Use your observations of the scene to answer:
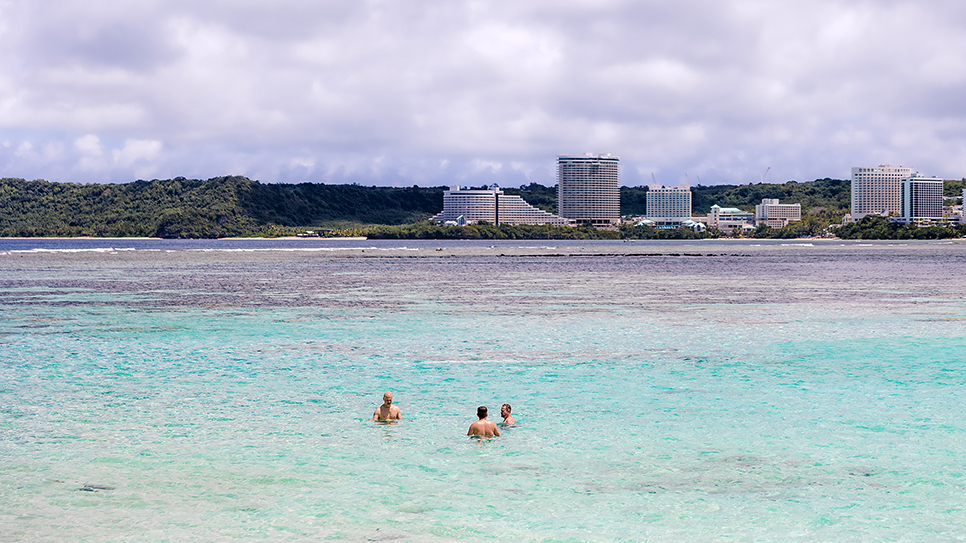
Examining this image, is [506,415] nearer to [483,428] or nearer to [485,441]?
[483,428]

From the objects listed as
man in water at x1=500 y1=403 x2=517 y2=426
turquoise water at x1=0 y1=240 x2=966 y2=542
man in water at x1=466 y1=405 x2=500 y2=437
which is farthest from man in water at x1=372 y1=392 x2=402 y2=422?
man in water at x1=500 y1=403 x2=517 y2=426

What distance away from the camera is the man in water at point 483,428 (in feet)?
71.2

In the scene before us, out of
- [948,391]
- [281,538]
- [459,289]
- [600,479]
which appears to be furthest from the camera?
[459,289]

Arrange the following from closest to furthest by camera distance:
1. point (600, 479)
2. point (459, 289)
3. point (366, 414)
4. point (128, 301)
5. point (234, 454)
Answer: point (600, 479)
point (234, 454)
point (366, 414)
point (128, 301)
point (459, 289)

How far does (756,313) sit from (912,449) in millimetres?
33595

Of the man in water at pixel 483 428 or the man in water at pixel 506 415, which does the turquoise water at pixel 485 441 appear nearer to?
the man in water at pixel 483 428

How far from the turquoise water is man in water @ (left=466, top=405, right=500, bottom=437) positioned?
341 millimetres

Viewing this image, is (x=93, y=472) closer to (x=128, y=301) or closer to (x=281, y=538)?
(x=281, y=538)

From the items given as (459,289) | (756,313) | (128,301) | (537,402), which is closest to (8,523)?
(537,402)

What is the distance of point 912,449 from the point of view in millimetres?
20969

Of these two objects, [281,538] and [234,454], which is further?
[234,454]

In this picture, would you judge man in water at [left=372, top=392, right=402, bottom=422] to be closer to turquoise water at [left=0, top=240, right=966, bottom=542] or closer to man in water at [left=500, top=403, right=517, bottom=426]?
turquoise water at [left=0, top=240, right=966, bottom=542]

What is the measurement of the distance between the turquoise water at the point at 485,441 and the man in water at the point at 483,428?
34 cm

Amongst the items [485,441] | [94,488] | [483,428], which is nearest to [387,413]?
[483,428]
